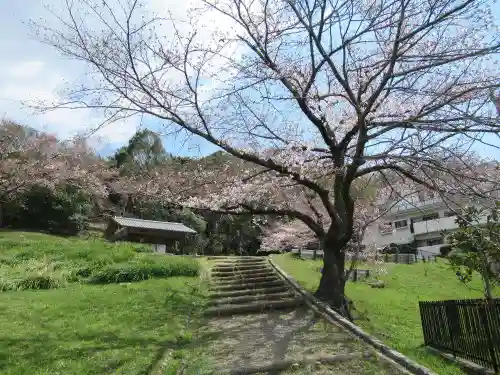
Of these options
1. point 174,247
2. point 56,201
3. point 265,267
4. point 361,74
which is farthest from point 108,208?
point 361,74

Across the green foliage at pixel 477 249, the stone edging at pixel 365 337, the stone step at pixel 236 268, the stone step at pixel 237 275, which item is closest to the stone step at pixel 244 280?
the stone step at pixel 237 275

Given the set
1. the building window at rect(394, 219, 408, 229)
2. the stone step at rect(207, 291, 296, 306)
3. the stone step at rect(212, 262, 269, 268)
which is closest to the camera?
the stone step at rect(207, 291, 296, 306)

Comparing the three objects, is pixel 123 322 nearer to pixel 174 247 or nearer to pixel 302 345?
pixel 302 345

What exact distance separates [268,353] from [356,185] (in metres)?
10.1

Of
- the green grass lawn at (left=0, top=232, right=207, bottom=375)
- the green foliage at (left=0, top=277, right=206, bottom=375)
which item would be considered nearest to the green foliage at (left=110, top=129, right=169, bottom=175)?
the green grass lawn at (left=0, top=232, right=207, bottom=375)

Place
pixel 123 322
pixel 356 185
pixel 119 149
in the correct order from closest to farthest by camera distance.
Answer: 1. pixel 123 322
2. pixel 356 185
3. pixel 119 149

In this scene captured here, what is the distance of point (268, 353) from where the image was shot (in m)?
7.04

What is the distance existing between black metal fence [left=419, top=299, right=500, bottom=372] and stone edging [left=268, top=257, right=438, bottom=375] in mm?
1832

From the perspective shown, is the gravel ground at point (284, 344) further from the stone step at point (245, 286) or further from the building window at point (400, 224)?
the building window at point (400, 224)

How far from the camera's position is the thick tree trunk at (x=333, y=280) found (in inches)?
451

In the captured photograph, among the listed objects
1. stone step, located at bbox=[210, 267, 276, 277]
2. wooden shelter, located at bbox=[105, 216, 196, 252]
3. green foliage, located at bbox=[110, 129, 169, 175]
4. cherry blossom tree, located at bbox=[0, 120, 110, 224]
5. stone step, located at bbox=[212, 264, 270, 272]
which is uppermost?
green foliage, located at bbox=[110, 129, 169, 175]

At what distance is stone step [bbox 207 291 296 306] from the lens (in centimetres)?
1203

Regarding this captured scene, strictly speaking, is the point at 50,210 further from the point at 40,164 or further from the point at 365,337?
the point at 365,337

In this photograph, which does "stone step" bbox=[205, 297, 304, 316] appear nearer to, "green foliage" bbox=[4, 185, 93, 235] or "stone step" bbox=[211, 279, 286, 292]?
"stone step" bbox=[211, 279, 286, 292]
